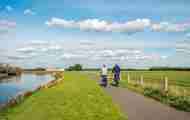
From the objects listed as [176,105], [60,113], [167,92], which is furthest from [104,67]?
[60,113]

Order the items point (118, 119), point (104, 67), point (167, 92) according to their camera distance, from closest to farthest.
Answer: point (118, 119) → point (167, 92) → point (104, 67)

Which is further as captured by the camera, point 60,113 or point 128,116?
point 60,113

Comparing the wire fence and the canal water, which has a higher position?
the wire fence

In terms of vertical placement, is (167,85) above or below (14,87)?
above

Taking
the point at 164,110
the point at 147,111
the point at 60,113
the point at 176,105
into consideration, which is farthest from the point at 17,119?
the point at 176,105

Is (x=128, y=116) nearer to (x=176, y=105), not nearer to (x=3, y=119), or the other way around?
(x=176, y=105)

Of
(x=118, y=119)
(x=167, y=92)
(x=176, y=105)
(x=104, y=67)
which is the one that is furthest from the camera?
(x=104, y=67)

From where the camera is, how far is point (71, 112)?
1078cm

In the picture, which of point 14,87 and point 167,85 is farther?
point 14,87

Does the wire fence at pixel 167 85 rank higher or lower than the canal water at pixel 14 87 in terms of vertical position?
higher

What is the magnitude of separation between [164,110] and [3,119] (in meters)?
6.73

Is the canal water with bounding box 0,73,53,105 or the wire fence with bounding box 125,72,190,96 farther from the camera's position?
the canal water with bounding box 0,73,53,105

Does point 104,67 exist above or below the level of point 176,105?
above

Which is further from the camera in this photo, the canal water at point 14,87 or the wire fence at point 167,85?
the canal water at point 14,87
